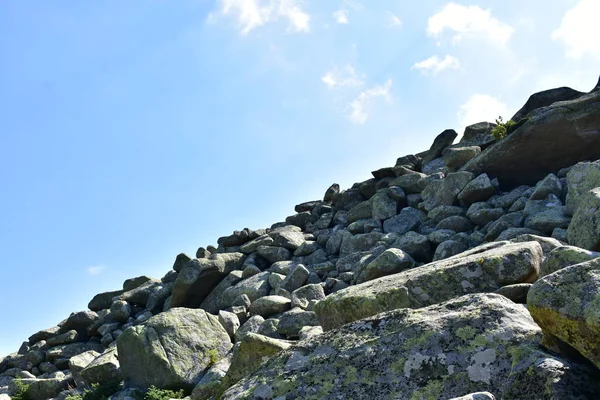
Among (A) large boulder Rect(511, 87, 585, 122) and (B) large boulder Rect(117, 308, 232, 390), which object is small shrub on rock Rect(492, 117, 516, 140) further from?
(B) large boulder Rect(117, 308, 232, 390)

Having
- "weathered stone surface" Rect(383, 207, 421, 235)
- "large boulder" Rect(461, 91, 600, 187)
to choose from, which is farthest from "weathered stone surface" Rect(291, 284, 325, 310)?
"large boulder" Rect(461, 91, 600, 187)

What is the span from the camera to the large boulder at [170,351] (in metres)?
16.0

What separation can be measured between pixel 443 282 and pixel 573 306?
5389mm

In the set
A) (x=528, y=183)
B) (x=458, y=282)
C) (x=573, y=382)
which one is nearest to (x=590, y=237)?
(x=458, y=282)

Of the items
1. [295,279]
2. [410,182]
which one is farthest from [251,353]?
[410,182]

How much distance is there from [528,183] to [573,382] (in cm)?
2309

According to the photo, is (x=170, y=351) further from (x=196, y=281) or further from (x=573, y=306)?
(x=573, y=306)

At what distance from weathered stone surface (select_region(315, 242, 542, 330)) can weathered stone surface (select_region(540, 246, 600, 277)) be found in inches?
61.0

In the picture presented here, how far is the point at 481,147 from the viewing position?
3148cm

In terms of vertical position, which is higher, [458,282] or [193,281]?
[193,281]

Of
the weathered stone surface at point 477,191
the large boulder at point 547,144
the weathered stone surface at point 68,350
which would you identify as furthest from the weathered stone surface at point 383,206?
the weathered stone surface at point 68,350

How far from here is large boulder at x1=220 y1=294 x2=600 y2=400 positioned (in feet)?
18.4

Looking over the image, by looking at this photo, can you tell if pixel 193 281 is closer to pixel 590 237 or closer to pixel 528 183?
pixel 528 183

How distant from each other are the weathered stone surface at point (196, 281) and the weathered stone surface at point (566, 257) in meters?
20.8
